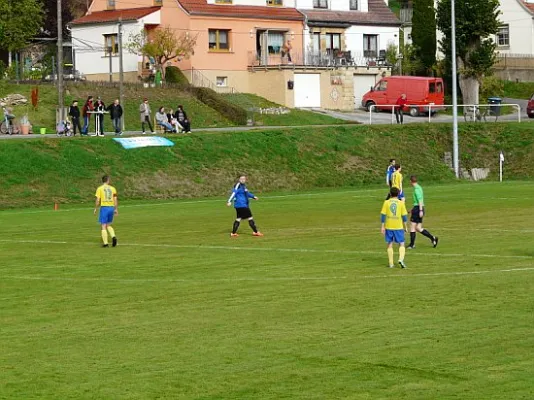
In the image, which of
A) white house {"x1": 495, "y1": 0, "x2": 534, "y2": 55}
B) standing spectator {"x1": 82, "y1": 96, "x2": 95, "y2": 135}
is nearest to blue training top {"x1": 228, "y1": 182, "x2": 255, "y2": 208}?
standing spectator {"x1": 82, "y1": 96, "x2": 95, "y2": 135}

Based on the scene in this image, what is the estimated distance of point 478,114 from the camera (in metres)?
76.5

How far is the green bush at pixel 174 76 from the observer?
3393 inches

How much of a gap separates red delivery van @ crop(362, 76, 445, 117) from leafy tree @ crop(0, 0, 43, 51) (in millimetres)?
25163

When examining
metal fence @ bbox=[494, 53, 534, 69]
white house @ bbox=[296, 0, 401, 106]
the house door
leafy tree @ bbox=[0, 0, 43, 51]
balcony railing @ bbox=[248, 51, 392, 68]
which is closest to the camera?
leafy tree @ bbox=[0, 0, 43, 51]

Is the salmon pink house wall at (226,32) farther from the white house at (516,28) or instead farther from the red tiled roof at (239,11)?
the white house at (516,28)

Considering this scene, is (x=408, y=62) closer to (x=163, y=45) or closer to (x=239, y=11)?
(x=239, y=11)

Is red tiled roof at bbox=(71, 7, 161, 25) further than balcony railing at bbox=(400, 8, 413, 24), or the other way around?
balcony railing at bbox=(400, 8, 413, 24)

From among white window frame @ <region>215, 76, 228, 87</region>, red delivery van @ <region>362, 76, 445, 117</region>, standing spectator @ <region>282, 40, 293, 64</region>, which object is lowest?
red delivery van @ <region>362, 76, 445, 117</region>

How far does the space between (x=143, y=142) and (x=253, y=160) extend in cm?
581

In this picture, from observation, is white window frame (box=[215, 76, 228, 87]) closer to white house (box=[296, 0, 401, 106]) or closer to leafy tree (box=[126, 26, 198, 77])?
leafy tree (box=[126, 26, 198, 77])

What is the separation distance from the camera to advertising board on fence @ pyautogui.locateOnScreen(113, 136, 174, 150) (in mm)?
60906

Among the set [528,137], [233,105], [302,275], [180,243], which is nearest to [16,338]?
[302,275]

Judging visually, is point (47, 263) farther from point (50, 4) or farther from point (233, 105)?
point (50, 4)

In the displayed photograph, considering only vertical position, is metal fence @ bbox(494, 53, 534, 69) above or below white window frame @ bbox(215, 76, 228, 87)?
above
